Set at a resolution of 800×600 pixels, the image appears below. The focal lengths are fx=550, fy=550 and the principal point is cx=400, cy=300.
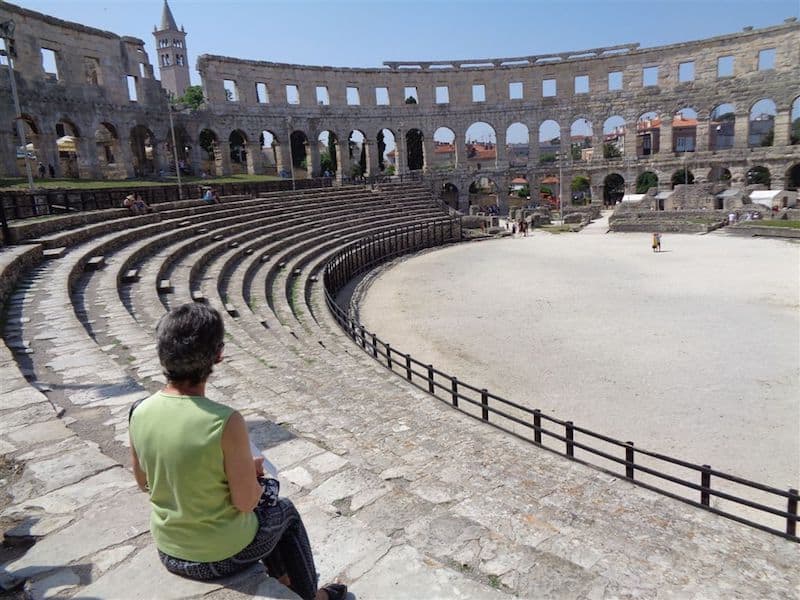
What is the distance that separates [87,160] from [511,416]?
31.0 meters

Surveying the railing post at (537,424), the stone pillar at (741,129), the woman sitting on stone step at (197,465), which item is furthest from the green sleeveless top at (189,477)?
the stone pillar at (741,129)

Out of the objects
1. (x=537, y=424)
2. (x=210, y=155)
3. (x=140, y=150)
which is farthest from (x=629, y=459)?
(x=210, y=155)

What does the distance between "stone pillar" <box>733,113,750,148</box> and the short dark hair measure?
168 feet

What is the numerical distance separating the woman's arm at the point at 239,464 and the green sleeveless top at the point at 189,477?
0.03 m

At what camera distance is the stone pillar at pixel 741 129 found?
43.3 metres

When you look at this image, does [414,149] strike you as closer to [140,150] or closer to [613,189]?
[613,189]

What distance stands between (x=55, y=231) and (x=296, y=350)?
9.24 meters

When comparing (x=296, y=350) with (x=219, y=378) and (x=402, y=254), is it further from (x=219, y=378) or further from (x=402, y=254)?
(x=402, y=254)

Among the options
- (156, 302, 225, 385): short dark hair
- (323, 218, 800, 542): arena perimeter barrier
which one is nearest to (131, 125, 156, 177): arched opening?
(323, 218, 800, 542): arena perimeter barrier

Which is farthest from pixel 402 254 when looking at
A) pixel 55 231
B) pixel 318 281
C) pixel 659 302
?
pixel 55 231

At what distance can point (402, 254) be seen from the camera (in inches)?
1184

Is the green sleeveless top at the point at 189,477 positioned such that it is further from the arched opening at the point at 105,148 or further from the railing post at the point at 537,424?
the arched opening at the point at 105,148

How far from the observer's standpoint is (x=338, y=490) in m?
4.31

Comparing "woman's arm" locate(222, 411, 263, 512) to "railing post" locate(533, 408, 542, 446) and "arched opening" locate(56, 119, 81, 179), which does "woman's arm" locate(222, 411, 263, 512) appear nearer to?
"railing post" locate(533, 408, 542, 446)
